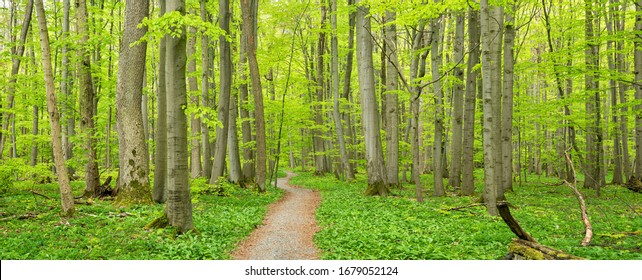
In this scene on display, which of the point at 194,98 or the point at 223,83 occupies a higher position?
the point at 223,83

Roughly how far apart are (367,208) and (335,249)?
4.71 meters

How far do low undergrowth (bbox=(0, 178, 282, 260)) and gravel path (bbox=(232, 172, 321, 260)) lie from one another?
296mm

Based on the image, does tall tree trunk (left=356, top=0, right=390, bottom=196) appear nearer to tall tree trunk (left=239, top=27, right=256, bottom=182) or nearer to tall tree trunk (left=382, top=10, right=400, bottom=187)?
tall tree trunk (left=382, top=10, right=400, bottom=187)

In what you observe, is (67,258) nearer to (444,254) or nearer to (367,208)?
(444,254)

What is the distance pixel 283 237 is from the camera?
26.9ft

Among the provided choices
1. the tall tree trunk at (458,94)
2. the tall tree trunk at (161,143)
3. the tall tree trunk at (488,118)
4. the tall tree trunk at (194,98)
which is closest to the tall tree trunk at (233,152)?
the tall tree trunk at (194,98)

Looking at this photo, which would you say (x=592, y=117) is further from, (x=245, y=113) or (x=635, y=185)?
(x=245, y=113)

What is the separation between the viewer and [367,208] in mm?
11375

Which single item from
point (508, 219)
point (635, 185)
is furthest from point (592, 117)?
point (508, 219)

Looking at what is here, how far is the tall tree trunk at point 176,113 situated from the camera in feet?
23.0

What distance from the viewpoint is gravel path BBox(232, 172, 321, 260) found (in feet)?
22.1

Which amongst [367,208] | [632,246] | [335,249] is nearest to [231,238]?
[335,249]

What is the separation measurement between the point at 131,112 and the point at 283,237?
583 centimetres

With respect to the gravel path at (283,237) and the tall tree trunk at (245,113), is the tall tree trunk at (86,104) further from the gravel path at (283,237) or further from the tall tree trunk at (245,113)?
the tall tree trunk at (245,113)
